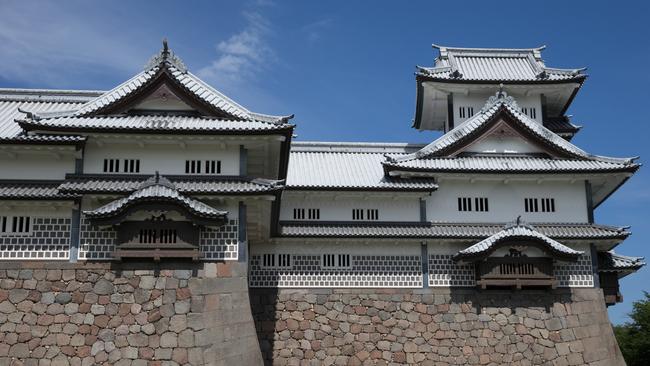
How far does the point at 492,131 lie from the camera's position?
26.4 metres

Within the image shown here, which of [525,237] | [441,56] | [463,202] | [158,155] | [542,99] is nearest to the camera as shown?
[158,155]

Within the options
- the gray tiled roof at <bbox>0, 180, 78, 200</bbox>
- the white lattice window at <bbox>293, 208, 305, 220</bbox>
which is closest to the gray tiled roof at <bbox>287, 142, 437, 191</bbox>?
the white lattice window at <bbox>293, 208, 305, 220</bbox>

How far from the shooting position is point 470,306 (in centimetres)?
2383

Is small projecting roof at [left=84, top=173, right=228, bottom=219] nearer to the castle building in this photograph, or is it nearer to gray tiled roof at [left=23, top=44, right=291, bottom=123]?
the castle building

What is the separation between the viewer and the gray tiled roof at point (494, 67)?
2969cm

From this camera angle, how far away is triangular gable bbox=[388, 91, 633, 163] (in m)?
25.7

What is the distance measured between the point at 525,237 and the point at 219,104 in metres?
10.5

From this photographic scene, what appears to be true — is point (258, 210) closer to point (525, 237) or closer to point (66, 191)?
point (66, 191)

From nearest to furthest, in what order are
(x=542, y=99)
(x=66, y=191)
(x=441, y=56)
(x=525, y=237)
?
(x=66, y=191) < (x=525, y=237) < (x=542, y=99) < (x=441, y=56)

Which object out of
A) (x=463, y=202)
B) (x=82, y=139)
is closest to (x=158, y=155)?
(x=82, y=139)

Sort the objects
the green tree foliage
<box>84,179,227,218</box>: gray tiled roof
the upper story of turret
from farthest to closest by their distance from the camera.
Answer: the green tree foliage
the upper story of turret
<box>84,179,227,218</box>: gray tiled roof

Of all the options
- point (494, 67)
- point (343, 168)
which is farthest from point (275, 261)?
point (494, 67)

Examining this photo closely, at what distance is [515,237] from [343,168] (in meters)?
7.15

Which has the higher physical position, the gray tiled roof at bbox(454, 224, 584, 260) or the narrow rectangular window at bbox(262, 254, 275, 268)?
the gray tiled roof at bbox(454, 224, 584, 260)
